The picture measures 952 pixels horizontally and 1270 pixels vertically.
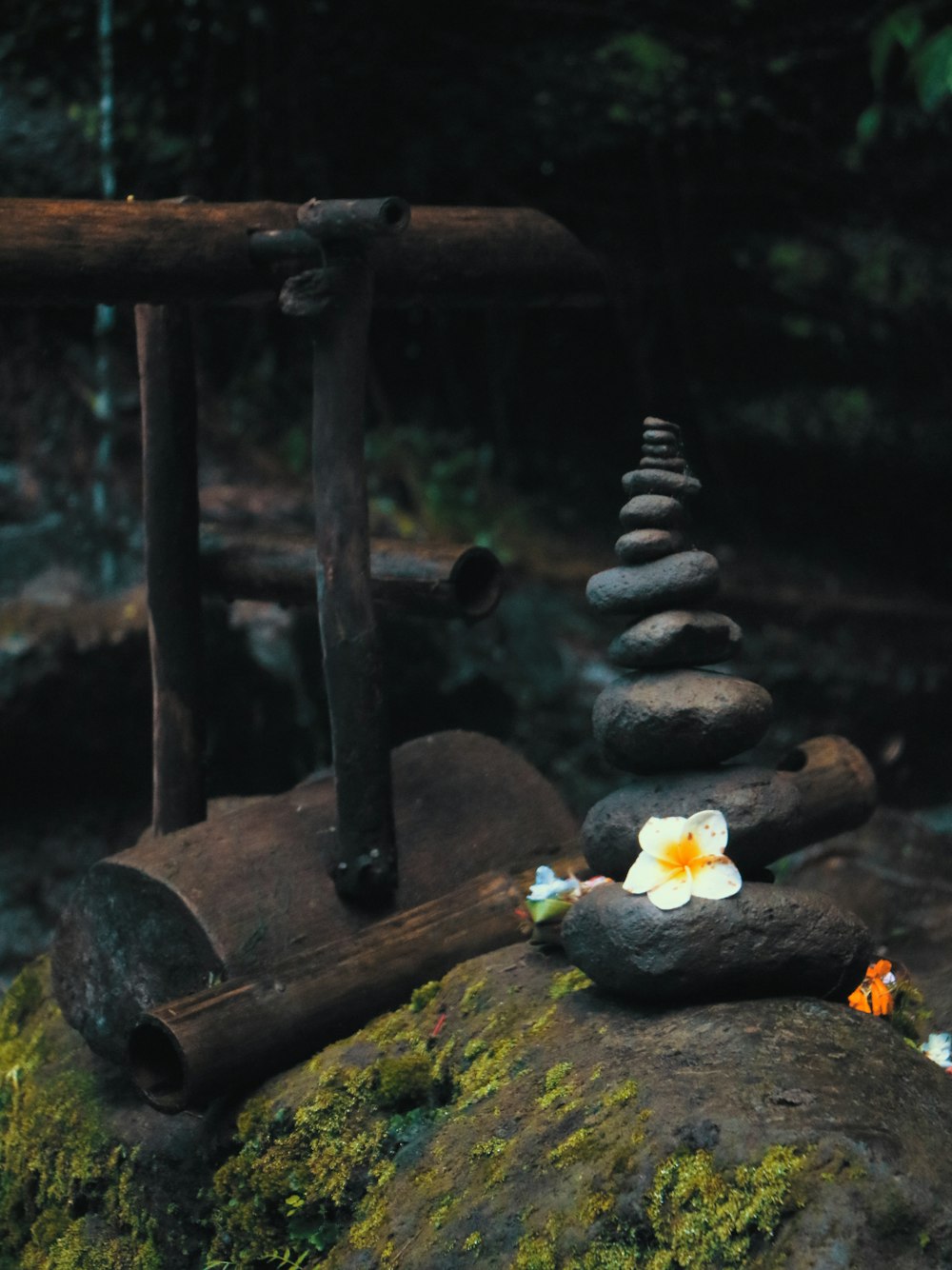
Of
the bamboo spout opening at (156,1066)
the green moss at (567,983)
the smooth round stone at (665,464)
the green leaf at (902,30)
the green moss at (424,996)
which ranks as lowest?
the bamboo spout opening at (156,1066)

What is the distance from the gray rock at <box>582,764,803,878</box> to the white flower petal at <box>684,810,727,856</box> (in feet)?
0.13

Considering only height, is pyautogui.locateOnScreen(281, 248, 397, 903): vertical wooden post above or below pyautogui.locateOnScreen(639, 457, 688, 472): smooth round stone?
below

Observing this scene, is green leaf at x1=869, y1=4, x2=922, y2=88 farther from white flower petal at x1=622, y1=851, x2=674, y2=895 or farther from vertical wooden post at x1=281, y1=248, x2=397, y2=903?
white flower petal at x1=622, y1=851, x2=674, y2=895

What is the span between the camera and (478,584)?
4590 millimetres

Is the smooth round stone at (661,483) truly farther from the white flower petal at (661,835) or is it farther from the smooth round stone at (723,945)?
the smooth round stone at (723,945)

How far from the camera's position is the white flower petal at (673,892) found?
2.96 m

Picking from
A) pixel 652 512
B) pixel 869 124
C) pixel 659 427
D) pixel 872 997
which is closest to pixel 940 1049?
pixel 872 997

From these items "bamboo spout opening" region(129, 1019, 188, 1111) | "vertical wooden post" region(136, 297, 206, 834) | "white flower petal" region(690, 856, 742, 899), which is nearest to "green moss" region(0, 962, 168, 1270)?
"bamboo spout opening" region(129, 1019, 188, 1111)

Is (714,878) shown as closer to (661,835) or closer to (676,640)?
(661,835)

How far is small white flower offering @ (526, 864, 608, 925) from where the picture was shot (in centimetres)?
356

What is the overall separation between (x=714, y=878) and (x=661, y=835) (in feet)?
0.45

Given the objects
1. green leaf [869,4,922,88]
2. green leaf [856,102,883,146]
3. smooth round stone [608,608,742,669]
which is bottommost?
smooth round stone [608,608,742,669]

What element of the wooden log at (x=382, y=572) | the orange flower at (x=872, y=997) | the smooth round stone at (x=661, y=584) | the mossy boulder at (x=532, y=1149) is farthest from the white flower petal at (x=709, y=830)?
the wooden log at (x=382, y=572)

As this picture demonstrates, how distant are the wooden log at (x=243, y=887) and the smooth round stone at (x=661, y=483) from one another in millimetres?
1434
